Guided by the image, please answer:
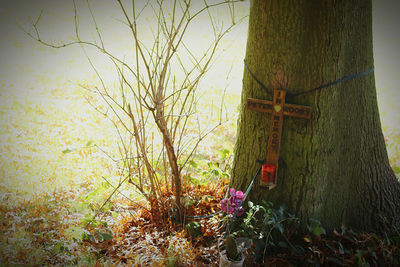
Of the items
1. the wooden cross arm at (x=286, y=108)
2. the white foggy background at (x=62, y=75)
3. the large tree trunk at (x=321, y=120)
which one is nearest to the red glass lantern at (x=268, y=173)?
the large tree trunk at (x=321, y=120)

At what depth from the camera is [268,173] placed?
215 centimetres

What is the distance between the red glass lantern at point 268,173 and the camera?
2141 mm

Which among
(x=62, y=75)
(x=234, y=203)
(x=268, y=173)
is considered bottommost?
(x=234, y=203)

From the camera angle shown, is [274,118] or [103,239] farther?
[103,239]

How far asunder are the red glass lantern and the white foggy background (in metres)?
2.07

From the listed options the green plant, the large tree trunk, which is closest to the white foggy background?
the large tree trunk

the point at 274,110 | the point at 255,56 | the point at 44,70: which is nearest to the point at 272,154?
the point at 274,110

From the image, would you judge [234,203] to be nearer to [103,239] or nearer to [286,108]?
[286,108]

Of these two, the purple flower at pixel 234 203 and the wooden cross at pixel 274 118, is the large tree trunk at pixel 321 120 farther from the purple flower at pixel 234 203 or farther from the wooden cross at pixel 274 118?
the purple flower at pixel 234 203

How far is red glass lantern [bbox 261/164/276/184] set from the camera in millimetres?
2141

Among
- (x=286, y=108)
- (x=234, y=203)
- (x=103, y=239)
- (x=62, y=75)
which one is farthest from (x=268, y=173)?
(x=62, y=75)

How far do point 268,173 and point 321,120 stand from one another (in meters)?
0.52

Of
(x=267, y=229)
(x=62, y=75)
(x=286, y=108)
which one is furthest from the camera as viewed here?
(x=62, y=75)

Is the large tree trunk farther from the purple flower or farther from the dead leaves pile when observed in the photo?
the dead leaves pile
